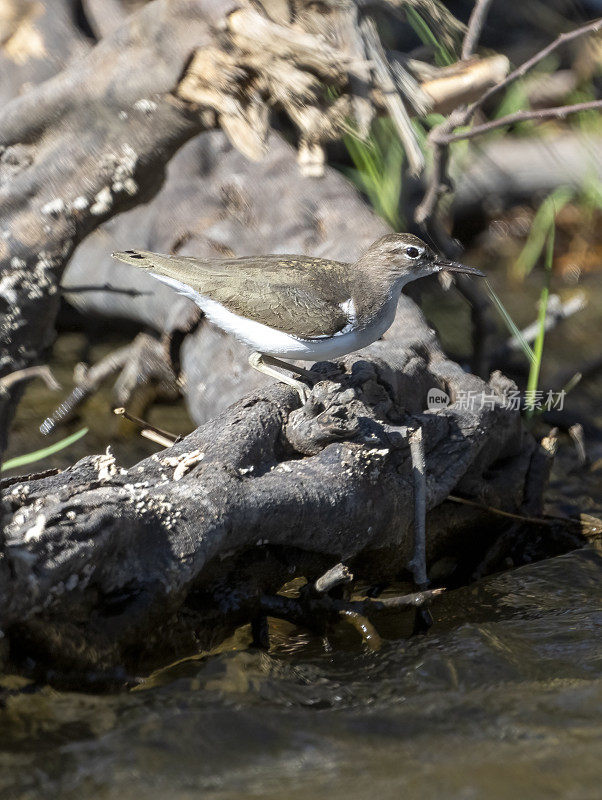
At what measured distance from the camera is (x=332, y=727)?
282 centimetres

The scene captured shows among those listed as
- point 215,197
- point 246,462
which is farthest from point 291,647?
point 215,197

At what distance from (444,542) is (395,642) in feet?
2.70

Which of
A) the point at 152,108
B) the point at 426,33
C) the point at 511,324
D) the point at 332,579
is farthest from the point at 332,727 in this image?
the point at 426,33

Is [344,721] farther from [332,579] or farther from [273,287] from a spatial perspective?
[273,287]

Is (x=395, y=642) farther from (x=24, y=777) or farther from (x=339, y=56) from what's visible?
(x=339, y=56)

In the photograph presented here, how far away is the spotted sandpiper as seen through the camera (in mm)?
3920

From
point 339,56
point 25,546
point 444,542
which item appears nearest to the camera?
point 25,546

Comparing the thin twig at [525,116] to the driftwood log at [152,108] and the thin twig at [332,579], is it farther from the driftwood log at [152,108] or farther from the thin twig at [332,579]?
the thin twig at [332,579]

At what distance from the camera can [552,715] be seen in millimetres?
2887

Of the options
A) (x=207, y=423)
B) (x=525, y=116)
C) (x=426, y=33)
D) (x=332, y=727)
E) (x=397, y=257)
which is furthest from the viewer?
(x=426, y=33)

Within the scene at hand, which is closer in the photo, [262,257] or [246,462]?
[246,462]

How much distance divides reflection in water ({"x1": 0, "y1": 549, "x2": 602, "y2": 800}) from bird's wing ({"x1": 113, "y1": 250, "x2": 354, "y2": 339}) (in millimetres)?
1345

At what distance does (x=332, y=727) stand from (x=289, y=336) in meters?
1.68

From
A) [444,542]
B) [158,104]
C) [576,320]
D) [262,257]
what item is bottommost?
[576,320]
